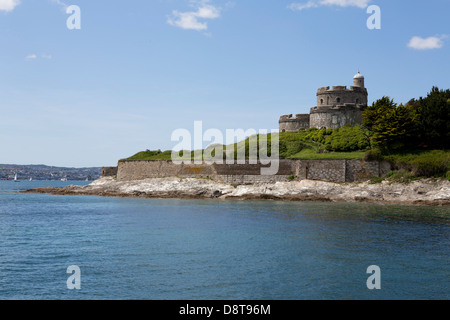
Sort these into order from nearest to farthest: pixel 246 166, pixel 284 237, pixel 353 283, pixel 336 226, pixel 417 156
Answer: pixel 353 283 → pixel 284 237 → pixel 336 226 → pixel 417 156 → pixel 246 166

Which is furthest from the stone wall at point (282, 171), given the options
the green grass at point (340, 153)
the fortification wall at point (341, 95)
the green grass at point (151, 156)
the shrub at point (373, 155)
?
the fortification wall at point (341, 95)

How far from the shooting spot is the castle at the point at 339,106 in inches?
2173

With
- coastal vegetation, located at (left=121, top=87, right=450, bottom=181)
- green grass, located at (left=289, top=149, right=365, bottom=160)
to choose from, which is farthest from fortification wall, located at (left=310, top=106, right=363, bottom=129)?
green grass, located at (left=289, top=149, right=365, bottom=160)

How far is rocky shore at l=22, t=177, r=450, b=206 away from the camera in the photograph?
1404 inches

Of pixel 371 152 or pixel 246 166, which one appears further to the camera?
pixel 246 166

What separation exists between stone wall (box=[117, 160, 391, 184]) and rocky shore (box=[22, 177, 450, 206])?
1.19 metres

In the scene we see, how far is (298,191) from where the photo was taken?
39.8 metres

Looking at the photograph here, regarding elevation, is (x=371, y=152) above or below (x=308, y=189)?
above

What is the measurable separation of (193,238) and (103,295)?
27.6 feet

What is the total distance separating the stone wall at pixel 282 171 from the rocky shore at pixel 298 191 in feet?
3.91

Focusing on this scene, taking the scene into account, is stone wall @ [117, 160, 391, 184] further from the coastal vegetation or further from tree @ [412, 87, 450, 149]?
tree @ [412, 87, 450, 149]
